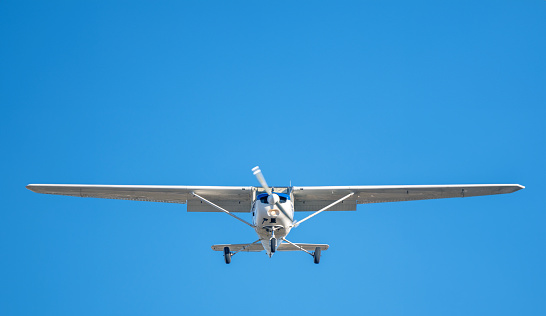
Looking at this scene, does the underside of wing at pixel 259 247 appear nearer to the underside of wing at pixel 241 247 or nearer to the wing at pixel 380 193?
the underside of wing at pixel 241 247

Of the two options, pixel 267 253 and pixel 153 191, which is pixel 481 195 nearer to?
pixel 267 253

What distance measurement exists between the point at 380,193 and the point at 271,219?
16.4 ft

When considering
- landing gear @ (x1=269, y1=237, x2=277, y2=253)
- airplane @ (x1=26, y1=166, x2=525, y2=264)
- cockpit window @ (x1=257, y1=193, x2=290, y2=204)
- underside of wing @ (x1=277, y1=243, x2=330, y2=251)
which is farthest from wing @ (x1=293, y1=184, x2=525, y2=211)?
landing gear @ (x1=269, y1=237, x2=277, y2=253)

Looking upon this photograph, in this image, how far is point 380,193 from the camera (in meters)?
25.3

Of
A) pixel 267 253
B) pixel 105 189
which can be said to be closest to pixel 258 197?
pixel 267 253

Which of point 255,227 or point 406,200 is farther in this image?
point 406,200

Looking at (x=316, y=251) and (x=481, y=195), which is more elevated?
(x=481, y=195)

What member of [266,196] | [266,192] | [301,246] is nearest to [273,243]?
[266,196]

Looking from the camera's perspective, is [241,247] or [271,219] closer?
[271,219]

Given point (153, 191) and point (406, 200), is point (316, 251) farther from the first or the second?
point (153, 191)

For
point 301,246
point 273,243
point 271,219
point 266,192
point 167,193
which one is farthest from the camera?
point 167,193

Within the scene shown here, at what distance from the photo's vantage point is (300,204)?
25938 millimetres

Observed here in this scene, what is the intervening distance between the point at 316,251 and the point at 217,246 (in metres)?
3.68

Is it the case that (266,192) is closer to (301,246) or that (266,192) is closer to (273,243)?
(273,243)
